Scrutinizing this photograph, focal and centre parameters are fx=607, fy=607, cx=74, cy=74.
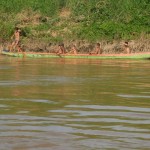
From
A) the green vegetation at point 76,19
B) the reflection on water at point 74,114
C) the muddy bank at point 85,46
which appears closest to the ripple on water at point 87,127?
the reflection on water at point 74,114

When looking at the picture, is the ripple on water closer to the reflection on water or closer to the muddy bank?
the reflection on water

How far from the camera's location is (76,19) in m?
29.7

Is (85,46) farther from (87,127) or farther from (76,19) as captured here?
(87,127)

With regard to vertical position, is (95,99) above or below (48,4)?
below

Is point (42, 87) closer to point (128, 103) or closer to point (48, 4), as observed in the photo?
point (128, 103)

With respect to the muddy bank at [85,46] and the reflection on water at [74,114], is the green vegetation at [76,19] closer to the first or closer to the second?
the muddy bank at [85,46]

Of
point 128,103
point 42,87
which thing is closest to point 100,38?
point 42,87

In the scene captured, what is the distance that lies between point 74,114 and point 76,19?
23210 millimetres

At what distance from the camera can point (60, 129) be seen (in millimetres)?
5703

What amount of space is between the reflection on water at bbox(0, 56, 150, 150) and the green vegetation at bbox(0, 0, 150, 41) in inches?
649

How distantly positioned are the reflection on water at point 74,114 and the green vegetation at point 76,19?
16.5 metres

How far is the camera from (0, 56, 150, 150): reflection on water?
512 cm

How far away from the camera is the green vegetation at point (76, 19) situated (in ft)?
89.3

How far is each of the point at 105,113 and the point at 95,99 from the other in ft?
4.20
